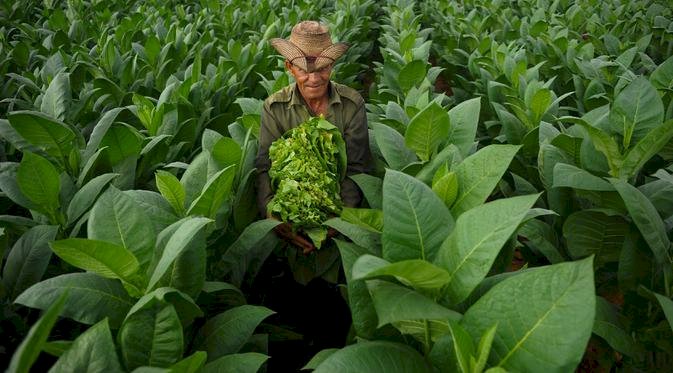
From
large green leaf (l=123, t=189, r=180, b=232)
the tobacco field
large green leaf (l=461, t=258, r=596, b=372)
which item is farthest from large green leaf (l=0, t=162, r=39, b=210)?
large green leaf (l=461, t=258, r=596, b=372)

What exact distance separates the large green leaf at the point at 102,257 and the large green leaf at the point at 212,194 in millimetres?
319

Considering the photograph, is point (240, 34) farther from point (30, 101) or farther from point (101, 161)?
point (101, 161)

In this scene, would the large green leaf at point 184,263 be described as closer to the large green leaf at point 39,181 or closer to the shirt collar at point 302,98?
the large green leaf at point 39,181

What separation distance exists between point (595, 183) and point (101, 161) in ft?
5.77

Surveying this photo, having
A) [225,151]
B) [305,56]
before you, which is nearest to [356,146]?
[305,56]

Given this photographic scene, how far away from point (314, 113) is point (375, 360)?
139 cm

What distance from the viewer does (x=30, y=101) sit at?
350 cm

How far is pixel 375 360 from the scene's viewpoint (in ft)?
4.03

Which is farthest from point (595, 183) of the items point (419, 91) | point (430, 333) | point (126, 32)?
point (126, 32)

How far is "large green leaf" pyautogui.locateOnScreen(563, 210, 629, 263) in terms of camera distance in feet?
6.57

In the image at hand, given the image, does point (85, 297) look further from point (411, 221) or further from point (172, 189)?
point (411, 221)

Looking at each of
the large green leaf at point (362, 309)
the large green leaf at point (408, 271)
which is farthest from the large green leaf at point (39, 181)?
the large green leaf at point (408, 271)

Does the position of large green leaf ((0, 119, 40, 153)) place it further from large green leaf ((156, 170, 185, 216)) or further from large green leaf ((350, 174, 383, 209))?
large green leaf ((350, 174, 383, 209))

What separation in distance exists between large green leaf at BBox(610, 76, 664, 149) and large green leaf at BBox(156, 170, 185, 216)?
5.10 feet
